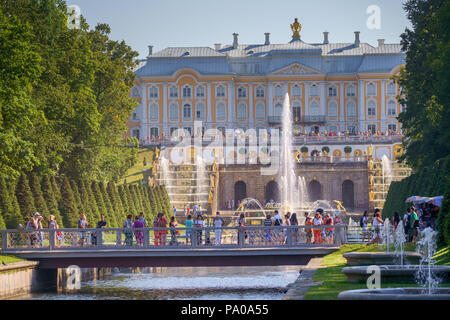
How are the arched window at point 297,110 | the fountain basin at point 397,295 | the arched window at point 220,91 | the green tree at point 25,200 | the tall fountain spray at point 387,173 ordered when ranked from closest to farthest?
1. the fountain basin at point 397,295
2. the green tree at point 25,200
3. the tall fountain spray at point 387,173
4. the arched window at point 297,110
5. the arched window at point 220,91

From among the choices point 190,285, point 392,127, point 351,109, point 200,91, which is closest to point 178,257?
point 190,285

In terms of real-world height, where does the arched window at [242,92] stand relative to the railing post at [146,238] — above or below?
above

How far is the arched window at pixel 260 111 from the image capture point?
367 feet

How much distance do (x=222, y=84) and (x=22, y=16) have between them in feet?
235

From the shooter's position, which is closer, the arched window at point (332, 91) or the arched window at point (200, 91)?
the arched window at point (200, 91)

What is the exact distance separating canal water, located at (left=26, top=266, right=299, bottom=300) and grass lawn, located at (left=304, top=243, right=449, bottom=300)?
6.37ft

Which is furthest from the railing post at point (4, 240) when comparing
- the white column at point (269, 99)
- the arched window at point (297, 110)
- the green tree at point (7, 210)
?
the white column at point (269, 99)

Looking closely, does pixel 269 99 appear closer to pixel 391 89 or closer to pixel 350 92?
pixel 350 92

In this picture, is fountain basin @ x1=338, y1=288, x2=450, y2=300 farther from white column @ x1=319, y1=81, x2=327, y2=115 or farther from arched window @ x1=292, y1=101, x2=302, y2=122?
white column @ x1=319, y1=81, x2=327, y2=115

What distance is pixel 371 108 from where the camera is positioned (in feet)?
360

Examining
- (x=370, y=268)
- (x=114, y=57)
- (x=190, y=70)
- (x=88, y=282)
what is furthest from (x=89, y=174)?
(x=190, y=70)

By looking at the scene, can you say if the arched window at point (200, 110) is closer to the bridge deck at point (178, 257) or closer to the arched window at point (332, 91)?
the arched window at point (332, 91)

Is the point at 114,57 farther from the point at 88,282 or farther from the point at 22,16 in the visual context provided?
the point at 88,282

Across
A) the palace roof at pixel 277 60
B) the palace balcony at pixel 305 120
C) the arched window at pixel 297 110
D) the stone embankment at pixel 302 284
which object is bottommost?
the stone embankment at pixel 302 284
